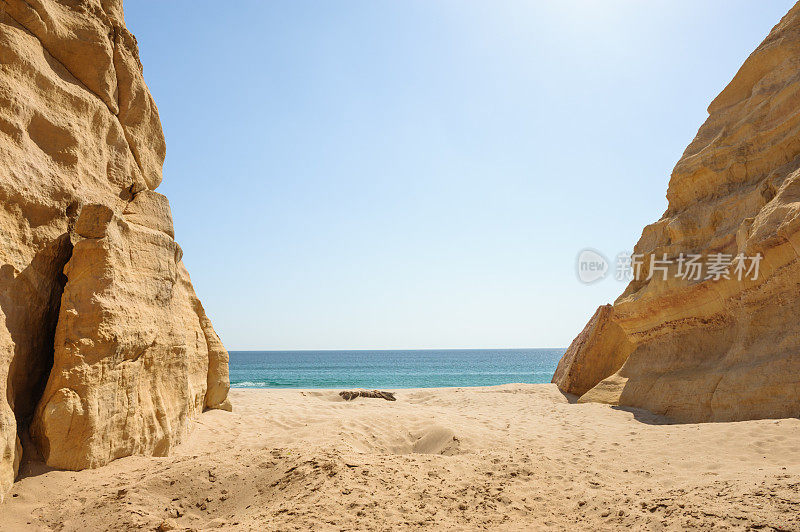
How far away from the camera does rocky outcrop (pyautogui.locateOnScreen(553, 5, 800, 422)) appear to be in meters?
6.69

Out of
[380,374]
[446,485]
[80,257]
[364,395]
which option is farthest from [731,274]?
[380,374]

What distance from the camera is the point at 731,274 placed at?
25.2 ft

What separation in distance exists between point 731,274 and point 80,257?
9.12 meters

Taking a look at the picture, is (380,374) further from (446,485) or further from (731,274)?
(446,485)

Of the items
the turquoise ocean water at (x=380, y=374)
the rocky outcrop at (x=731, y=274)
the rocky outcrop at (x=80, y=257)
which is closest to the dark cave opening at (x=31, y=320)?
the rocky outcrop at (x=80, y=257)

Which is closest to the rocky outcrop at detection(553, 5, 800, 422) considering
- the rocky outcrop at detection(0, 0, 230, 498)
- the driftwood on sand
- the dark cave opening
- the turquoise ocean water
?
the driftwood on sand

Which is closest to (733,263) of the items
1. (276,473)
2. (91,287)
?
(276,473)

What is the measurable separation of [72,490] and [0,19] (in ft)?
14.3

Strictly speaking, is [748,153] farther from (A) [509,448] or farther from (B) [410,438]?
(B) [410,438]

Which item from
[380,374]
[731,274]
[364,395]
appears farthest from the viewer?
[380,374]

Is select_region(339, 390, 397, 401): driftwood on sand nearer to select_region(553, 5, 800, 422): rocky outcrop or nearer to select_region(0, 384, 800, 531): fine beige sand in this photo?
select_region(553, 5, 800, 422): rocky outcrop

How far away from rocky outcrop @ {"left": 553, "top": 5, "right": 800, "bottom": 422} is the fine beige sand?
1305 millimetres

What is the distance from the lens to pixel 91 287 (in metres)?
4.49

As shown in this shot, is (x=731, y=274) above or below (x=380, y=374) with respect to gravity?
above
